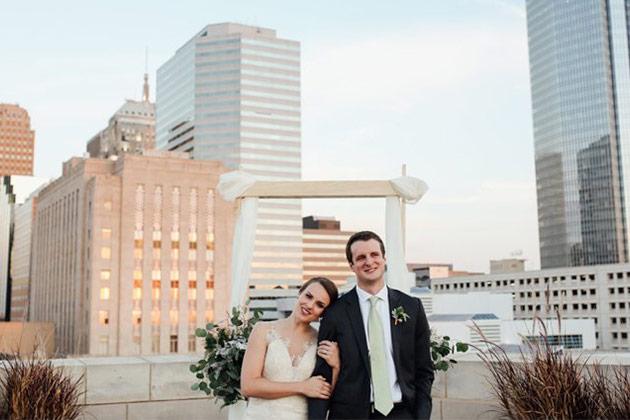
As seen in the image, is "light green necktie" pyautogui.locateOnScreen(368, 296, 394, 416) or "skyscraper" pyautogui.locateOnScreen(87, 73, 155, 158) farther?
"skyscraper" pyautogui.locateOnScreen(87, 73, 155, 158)

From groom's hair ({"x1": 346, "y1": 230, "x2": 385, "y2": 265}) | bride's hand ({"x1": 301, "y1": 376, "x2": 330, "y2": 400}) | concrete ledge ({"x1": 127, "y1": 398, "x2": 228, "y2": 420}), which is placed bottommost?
concrete ledge ({"x1": 127, "y1": 398, "x2": 228, "y2": 420})

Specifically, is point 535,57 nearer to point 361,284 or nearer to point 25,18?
point 25,18

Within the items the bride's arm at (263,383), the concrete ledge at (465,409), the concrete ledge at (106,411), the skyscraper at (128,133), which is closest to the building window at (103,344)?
the skyscraper at (128,133)

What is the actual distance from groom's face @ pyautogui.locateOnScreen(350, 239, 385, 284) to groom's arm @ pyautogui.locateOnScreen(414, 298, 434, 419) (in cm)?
34

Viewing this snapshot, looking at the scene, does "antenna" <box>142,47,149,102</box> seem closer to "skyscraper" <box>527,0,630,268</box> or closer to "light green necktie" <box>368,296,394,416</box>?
"skyscraper" <box>527,0,630,268</box>

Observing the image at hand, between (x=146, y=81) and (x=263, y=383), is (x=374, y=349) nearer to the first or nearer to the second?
(x=263, y=383)

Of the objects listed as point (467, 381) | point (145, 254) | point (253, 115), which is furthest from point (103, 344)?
point (467, 381)

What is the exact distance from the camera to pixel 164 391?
23.2 ft

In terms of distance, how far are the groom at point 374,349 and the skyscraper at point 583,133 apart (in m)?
140

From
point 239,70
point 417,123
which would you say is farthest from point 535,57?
point 239,70

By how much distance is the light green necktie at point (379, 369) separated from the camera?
139 inches

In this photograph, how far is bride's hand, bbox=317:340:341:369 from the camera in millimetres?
3584

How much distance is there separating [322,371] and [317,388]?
10 centimetres

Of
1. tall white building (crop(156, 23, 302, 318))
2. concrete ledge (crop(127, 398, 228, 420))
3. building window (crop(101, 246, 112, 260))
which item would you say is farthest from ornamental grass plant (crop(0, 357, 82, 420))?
tall white building (crop(156, 23, 302, 318))
